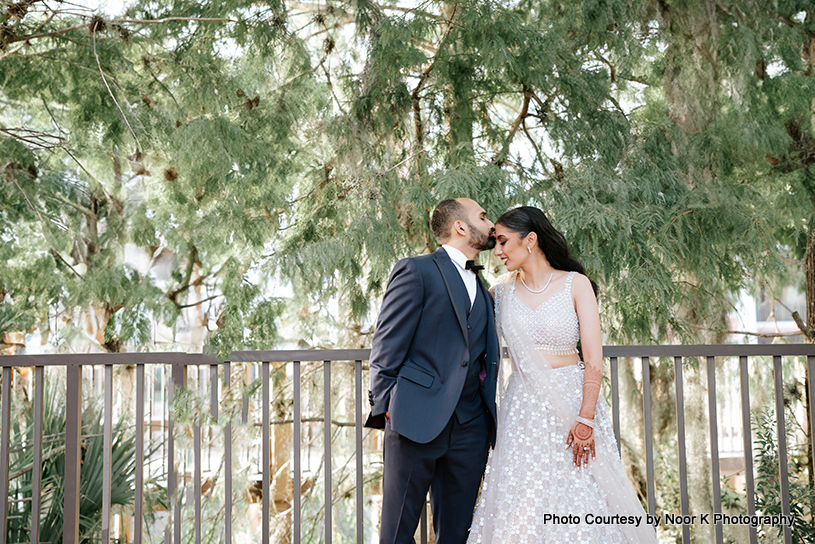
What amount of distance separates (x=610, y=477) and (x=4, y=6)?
3511mm

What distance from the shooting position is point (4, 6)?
3170 millimetres

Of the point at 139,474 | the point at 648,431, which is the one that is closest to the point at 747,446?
the point at 648,431

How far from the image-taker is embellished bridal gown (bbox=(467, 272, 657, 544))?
6.69 ft

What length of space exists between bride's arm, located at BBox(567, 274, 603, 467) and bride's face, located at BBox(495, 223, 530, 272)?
0.82ft

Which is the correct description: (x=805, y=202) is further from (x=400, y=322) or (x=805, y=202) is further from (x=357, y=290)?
(x=400, y=322)

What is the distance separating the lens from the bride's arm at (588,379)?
6.74 ft

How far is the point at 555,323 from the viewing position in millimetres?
2137

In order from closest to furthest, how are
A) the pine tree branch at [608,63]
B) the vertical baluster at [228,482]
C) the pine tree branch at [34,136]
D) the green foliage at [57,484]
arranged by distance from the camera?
1. the vertical baluster at [228,482]
2. the green foliage at [57,484]
3. the pine tree branch at [34,136]
4. the pine tree branch at [608,63]

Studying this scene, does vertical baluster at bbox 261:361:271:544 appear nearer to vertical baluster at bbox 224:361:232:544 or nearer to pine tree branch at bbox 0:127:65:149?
vertical baluster at bbox 224:361:232:544

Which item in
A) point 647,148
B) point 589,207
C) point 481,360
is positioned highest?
point 647,148

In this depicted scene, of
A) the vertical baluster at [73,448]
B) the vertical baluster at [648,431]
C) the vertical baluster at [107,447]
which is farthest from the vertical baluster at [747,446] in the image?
the vertical baluster at [73,448]

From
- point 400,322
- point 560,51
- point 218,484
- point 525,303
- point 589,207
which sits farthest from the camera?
point 218,484

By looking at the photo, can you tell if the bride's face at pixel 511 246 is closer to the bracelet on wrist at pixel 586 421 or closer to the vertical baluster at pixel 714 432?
the bracelet on wrist at pixel 586 421

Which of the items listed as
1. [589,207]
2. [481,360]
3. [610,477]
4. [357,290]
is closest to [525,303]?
[481,360]
